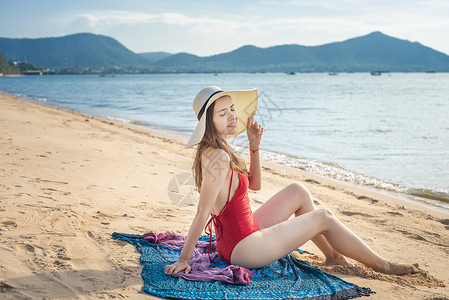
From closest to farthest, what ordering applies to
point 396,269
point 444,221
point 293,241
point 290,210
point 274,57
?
point 293,241, point 396,269, point 290,210, point 444,221, point 274,57

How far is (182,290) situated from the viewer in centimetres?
280

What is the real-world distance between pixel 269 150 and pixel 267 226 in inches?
293

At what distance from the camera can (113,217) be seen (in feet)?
14.1

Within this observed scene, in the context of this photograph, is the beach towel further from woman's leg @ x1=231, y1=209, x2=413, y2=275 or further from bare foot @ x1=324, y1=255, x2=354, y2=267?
bare foot @ x1=324, y1=255, x2=354, y2=267

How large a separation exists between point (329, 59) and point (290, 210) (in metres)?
168

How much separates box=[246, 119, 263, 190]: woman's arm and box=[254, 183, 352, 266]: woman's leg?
9.1 inches

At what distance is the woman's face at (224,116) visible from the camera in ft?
10.0

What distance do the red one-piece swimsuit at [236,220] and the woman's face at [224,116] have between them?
13.8 inches

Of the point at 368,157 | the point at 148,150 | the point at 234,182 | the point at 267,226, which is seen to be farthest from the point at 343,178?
the point at 234,182

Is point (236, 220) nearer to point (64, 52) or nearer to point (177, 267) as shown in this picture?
point (177, 267)

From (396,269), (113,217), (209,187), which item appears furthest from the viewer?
(113,217)

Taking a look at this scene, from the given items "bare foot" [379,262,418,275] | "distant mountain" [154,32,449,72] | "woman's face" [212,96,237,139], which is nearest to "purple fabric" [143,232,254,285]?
"woman's face" [212,96,237,139]

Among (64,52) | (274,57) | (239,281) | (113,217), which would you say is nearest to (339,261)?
(239,281)

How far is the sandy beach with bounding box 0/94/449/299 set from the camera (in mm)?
2922
